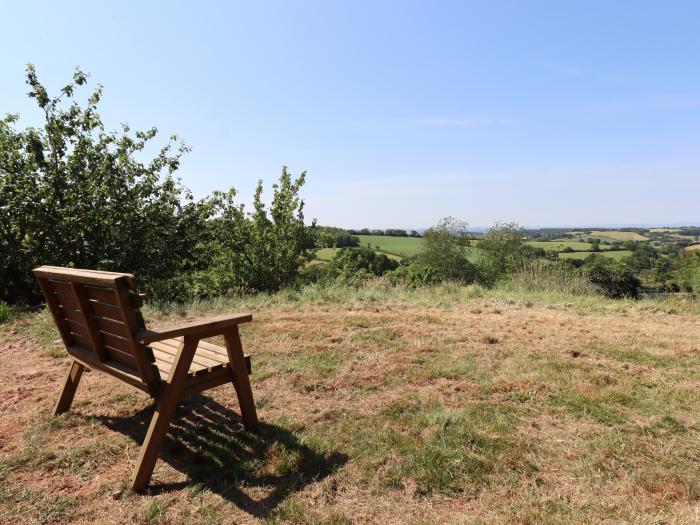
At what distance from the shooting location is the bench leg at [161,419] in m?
2.45

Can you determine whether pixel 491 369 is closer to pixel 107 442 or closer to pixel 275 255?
pixel 107 442

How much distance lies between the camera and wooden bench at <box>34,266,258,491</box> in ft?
8.08

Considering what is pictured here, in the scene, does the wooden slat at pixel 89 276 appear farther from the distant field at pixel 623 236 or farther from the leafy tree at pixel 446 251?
the distant field at pixel 623 236

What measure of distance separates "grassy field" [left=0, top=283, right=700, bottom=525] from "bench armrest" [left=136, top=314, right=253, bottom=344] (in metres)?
0.91

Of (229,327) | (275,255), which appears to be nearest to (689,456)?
(229,327)

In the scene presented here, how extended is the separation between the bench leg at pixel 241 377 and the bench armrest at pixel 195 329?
0.33 ft

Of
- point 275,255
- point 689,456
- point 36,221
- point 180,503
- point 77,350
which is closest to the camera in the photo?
point 180,503

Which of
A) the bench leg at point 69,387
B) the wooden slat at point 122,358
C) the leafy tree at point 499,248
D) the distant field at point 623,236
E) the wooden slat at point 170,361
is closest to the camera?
the wooden slat at point 122,358

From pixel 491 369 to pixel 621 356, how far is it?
1642mm

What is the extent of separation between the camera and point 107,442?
299cm

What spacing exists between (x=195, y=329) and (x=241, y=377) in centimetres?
65

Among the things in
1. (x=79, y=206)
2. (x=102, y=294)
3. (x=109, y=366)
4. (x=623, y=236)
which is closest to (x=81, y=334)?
(x=109, y=366)

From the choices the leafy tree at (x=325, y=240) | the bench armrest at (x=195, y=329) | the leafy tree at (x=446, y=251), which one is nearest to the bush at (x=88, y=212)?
the leafy tree at (x=325, y=240)

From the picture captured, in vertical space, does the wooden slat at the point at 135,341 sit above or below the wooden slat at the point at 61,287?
below
